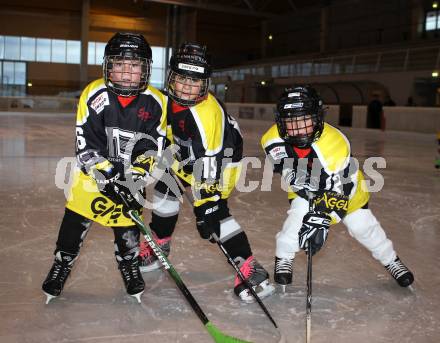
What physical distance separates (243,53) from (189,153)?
96.5 feet

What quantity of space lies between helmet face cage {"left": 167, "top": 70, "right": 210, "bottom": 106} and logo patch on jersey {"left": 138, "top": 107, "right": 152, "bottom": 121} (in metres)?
0.13

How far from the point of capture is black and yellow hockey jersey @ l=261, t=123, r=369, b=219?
2.21 metres

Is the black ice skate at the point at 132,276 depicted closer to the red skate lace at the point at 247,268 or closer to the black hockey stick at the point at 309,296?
the red skate lace at the point at 247,268

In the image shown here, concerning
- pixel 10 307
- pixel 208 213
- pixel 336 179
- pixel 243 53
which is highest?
pixel 243 53

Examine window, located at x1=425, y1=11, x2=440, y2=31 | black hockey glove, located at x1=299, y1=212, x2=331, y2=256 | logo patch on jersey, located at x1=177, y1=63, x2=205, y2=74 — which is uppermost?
window, located at x1=425, y1=11, x2=440, y2=31

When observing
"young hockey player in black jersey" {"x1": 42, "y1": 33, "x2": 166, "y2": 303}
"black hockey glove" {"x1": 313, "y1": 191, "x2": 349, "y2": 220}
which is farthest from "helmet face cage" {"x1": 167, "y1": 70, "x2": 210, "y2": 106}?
"black hockey glove" {"x1": 313, "y1": 191, "x2": 349, "y2": 220}

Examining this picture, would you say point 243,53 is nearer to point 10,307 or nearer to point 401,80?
point 401,80

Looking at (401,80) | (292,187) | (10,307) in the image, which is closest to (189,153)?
(292,187)

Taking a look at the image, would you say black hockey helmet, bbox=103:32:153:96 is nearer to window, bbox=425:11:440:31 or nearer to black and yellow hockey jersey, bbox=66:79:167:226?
black and yellow hockey jersey, bbox=66:79:167:226

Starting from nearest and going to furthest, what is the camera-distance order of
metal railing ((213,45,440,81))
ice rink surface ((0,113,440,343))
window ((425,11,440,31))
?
1. ice rink surface ((0,113,440,343))
2. metal railing ((213,45,440,81))
3. window ((425,11,440,31))

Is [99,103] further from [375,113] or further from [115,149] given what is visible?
[375,113]

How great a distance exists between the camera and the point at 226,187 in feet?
7.66

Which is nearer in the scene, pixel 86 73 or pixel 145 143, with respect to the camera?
pixel 145 143

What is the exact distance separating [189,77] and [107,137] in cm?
42
